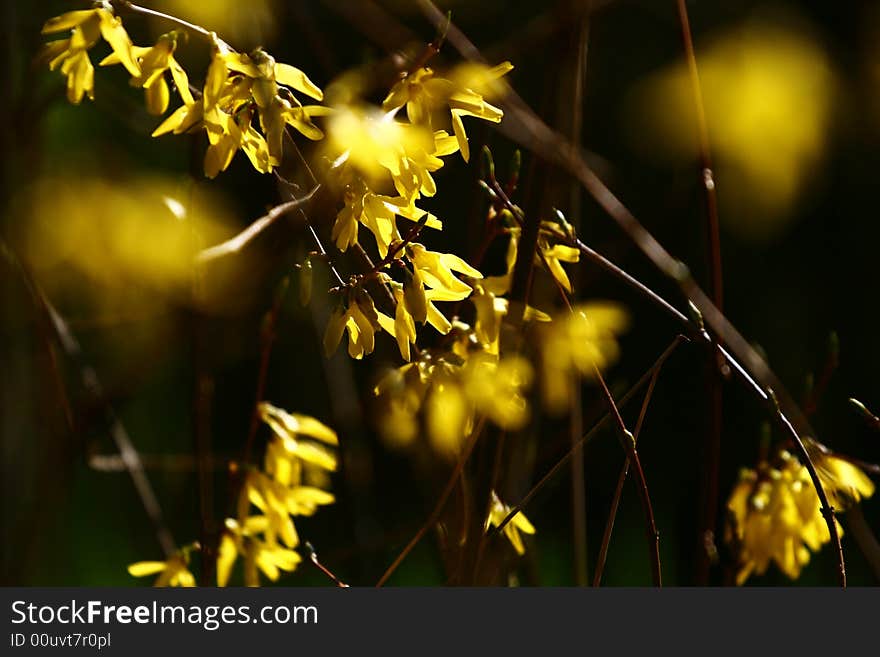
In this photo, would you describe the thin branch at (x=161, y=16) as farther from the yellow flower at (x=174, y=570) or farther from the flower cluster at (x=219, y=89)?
the yellow flower at (x=174, y=570)

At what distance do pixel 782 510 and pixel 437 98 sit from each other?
0.53 metres

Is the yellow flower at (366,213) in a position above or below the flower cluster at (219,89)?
below

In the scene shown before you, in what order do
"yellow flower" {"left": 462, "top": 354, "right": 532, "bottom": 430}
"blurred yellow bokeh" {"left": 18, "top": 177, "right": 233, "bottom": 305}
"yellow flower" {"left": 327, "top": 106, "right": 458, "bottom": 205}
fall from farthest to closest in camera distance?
"blurred yellow bokeh" {"left": 18, "top": 177, "right": 233, "bottom": 305} < "yellow flower" {"left": 462, "top": 354, "right": 532, "bottom": 430} < "yellow flower" {"left": 327, "top": 106, "right": 458, "bottom": 205}

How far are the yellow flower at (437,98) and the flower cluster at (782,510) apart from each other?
0.47m

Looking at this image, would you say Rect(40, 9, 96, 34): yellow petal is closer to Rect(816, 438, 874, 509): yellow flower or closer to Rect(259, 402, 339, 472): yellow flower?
Rect(259, 402, 339, 472): yellow flower

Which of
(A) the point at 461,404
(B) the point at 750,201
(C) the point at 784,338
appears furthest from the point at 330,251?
(C) the point at 784,338

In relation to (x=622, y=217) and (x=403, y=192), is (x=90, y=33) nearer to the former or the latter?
(x=403, y=192)

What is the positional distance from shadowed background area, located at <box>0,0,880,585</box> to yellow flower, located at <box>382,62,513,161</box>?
0.19ft

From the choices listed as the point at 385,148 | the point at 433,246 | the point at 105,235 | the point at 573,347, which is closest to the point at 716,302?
the point at 573,347

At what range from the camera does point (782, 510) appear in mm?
945

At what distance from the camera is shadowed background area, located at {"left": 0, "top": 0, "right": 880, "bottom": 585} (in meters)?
0.90

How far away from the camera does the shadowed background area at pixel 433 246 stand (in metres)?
0.90

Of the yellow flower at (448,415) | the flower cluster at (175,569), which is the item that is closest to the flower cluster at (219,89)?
the yellow flower at (448,415)

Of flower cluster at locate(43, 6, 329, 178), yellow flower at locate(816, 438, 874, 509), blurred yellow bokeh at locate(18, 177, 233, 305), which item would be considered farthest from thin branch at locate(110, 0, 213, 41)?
yellow flower at locate(816, 438, 874, 509)
